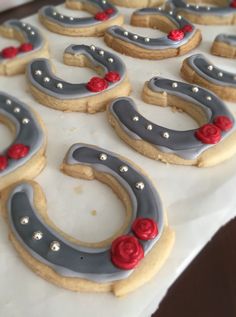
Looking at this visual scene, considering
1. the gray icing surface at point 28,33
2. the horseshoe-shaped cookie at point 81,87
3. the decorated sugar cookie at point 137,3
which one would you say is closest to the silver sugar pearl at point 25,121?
the horseshoe-shaped cookie at point 81,87

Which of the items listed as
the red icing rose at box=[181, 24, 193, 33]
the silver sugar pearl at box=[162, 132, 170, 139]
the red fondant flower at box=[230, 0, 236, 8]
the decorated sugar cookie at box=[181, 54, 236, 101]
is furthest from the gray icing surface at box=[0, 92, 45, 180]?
the red fondant flower at box=[230, 0, 236, 8]

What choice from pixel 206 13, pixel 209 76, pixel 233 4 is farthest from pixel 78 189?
pixel 233 4

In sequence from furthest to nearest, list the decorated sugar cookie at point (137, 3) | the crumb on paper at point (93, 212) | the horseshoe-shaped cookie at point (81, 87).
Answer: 1. the decorated sugar cookie at point (137, 3)
2. the horseshoe-shaped cookie at point (81, 87)
3. the crumb on paper at point (93, 212)

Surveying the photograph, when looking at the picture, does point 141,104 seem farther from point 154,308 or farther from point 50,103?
point 154,308

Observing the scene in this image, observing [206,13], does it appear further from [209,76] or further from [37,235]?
[37,235]

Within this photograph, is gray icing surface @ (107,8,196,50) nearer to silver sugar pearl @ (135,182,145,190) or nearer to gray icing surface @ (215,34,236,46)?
gray icing surface @ (215,34,236,46)

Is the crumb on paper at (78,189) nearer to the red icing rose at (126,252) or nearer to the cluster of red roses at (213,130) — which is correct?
the red icing rose at (126,252)

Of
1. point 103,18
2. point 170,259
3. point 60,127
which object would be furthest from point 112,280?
point 103,18
